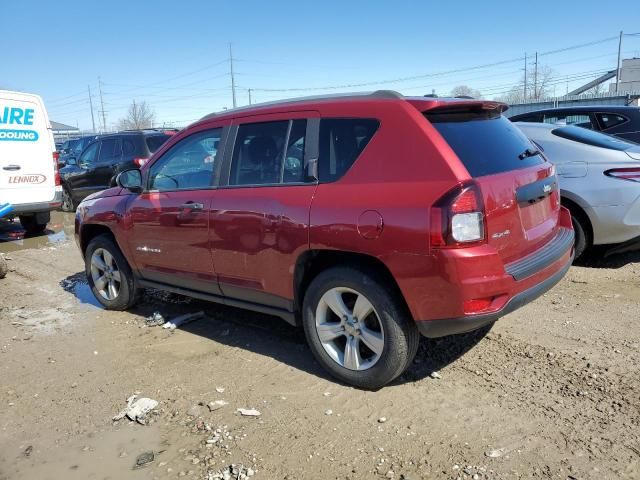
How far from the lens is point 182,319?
503cm

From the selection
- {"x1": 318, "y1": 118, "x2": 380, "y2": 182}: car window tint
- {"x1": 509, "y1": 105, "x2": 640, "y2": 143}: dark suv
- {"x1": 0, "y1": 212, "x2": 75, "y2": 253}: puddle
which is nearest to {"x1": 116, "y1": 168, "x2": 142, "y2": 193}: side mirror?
{"x1": 318, "y1": 118, "x2": 380, "y2": 182}: car window tint

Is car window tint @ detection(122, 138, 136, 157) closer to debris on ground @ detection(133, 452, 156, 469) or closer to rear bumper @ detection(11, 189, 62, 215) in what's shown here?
rear bumper @ detection(11, 189, 62, 215)

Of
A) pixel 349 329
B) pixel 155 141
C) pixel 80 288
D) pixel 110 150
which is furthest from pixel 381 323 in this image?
pixel 110 150

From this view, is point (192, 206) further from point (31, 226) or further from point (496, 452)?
point (31, 226)

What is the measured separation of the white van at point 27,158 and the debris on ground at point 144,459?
25.1 ft

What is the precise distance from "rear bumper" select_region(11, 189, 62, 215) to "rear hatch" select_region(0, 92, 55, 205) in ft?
0.21

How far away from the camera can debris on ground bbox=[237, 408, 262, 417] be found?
3.28 metres

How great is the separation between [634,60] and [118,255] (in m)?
86.8

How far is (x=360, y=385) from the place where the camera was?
11.4ft

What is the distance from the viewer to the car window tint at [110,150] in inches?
481

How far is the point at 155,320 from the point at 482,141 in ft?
11.2

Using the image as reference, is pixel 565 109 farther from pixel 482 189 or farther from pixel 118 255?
pixel 118 255

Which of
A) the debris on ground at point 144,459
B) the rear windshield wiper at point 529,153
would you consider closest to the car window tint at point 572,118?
the rear windshield wiper at point 529,153

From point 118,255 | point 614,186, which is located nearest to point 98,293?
point 118,255
